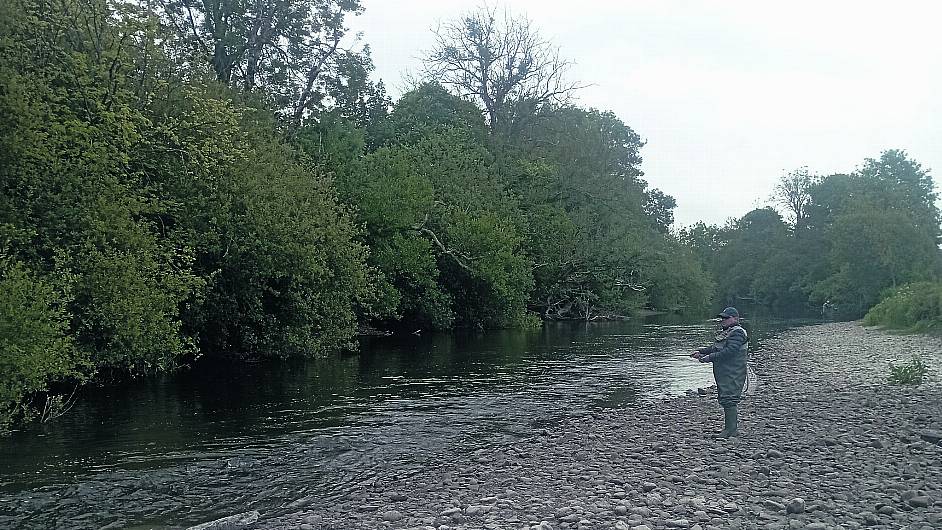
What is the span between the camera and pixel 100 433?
16.2m

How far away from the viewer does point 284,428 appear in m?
17.1

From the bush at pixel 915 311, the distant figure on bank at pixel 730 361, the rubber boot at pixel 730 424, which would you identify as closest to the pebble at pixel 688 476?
the rubber boot at pixel 730 424

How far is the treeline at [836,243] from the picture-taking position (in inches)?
2790

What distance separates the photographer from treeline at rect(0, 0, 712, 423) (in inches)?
752

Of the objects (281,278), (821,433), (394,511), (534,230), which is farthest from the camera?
(534,230)

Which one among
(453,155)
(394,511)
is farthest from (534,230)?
(394,511)

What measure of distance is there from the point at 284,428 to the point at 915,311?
3835 cm

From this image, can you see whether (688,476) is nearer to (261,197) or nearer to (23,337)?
(23,337)

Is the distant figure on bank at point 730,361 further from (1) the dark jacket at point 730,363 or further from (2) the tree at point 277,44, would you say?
(2) the tree at point 277,44

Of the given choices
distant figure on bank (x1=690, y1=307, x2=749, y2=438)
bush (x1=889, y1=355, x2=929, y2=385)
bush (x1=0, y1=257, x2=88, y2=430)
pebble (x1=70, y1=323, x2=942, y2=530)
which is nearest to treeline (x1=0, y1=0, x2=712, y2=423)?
bush (x1=0, y1=257, x2=88, y2=430)

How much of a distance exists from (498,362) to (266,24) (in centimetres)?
2400

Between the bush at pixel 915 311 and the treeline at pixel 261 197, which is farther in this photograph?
Answer: the bush at pixel 915 311

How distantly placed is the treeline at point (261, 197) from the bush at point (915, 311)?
16.0 m

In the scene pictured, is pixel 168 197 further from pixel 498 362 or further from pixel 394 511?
pixel 394 511
